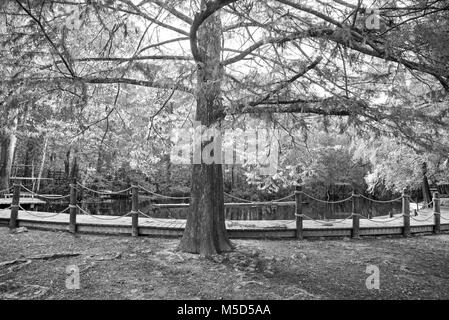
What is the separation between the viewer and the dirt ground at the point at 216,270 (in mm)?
5176

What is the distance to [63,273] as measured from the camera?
18.9 ft

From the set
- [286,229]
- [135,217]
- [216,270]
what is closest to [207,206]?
[216,270]

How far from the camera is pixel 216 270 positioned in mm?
6137

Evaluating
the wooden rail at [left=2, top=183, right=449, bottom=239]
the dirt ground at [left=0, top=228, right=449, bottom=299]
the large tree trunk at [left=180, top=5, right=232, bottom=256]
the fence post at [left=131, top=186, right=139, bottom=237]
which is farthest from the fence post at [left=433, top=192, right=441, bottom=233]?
the fence post at [left=131, top=186, right=139, bottom=237]

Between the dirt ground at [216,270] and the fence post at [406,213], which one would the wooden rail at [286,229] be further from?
the dirt ground at [216,270]

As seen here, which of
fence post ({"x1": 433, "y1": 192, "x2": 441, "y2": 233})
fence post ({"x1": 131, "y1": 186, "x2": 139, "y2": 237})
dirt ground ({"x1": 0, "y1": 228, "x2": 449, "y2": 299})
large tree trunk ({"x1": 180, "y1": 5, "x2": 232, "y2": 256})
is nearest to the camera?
dirt ground ({"x1": 0, "y1": 228, "x2": 449, "y2": 299})

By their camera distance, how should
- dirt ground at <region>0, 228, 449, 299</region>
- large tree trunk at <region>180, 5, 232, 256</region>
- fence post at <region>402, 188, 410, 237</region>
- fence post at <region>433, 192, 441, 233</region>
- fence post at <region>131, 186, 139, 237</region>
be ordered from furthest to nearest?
fence post at <region>433, 192, 441, 233</region>, fence post at <region>402, 188, 410, 237</region>, fence post at <region>131, 186, 139, 237</region>, large tree trunk at <region>180, 5, 232, 256</region>, dirt ground at <region>0, 228, 449, 299</region>

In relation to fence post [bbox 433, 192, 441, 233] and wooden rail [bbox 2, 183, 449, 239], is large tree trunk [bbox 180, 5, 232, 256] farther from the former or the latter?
fence post [bbox 433, 192, 441, 233]

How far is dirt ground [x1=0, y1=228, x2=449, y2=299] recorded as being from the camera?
17.0 ft

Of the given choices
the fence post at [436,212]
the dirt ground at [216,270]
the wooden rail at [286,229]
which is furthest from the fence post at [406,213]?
the fence post at [436,212]

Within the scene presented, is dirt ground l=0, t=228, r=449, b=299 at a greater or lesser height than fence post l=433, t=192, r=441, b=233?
lesser

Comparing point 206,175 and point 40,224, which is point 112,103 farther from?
point 40,224

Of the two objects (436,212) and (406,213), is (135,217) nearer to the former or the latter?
(406,213)
